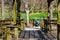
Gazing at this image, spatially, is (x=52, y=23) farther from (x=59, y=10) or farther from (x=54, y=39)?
(x=59, y=10)

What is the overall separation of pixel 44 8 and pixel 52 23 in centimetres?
2470

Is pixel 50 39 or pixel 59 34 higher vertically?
pixel 59 34

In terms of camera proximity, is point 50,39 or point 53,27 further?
point 53,27

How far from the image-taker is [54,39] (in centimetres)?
1106

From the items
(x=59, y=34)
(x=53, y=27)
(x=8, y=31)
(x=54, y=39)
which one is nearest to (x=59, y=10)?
(x=59, y=34)

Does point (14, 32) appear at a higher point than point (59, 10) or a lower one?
lower

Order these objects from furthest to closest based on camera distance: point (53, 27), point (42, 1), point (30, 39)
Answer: point (42, 1)
point (53, 27)
point (30, 39)

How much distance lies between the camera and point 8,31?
9172mm

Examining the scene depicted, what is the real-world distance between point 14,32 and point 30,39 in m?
1.93

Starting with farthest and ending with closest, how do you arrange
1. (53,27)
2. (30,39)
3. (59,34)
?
(53,27) < (30,39) < (59,34)

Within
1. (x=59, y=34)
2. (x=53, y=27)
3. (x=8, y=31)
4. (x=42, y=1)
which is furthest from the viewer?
(x=42, y=1)

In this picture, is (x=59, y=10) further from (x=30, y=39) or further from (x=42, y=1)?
(x=42, y=1)

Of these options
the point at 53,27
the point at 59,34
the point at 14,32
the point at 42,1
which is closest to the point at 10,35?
the point at 14,32

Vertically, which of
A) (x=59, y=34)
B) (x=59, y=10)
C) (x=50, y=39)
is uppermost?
(x=59, y=10)
